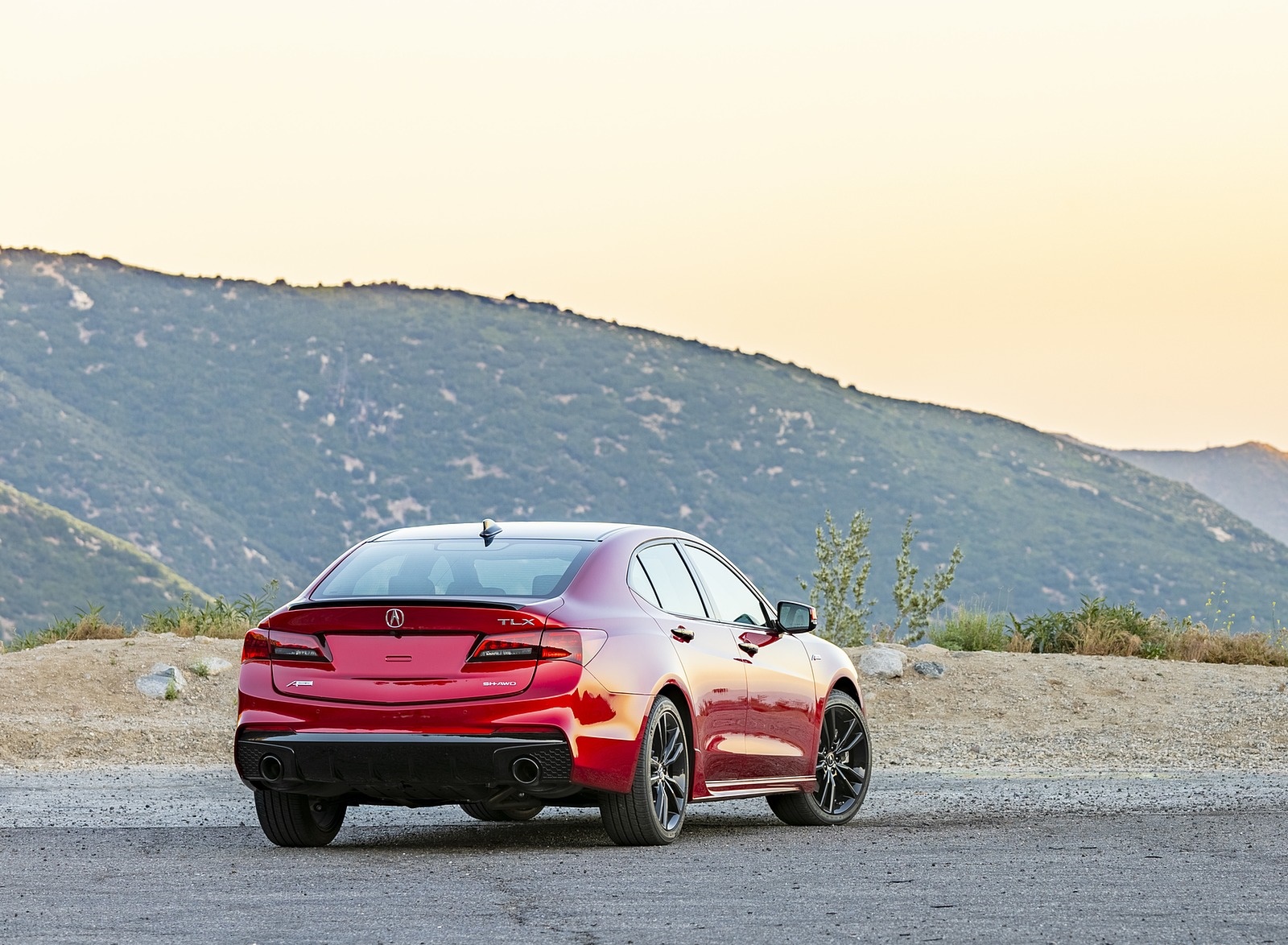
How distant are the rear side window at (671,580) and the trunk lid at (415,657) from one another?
1.08 metres

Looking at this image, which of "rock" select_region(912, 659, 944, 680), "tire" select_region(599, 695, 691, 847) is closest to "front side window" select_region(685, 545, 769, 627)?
"tire" select_region(599, 695, 691, 847)

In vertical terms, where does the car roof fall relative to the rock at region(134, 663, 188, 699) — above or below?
above

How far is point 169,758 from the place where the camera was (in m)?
17.4

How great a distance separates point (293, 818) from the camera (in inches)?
371

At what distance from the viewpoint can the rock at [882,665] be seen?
798 inches

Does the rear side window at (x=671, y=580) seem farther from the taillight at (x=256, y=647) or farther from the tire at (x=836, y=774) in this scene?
the taillight at (x=256, y=647)

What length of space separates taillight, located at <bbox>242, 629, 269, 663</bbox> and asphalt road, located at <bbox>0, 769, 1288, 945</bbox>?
38.0 inches

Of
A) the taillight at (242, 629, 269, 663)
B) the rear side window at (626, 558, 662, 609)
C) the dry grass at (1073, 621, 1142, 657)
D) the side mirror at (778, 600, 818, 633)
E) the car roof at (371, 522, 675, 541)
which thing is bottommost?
the dry grass at (1073, 621, 1142, 657)

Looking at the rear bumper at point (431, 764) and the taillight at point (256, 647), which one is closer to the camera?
the rear bumper at point (431, 764)

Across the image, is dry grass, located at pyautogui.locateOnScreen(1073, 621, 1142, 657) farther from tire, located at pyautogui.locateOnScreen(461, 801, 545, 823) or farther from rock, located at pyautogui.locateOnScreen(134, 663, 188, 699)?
tire, located at pyautogui.locateOnScreen(461, 801, 545, 823)

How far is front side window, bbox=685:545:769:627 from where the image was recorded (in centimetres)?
1035

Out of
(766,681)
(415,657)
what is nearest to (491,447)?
(766,681)

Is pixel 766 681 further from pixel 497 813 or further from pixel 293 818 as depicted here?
pixel 293 818

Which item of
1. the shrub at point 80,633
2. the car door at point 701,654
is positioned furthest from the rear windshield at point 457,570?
the shrub at point 80,633
